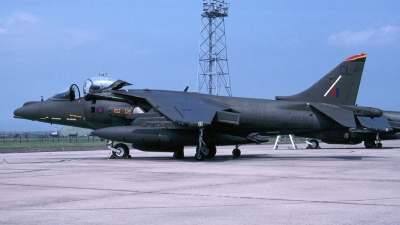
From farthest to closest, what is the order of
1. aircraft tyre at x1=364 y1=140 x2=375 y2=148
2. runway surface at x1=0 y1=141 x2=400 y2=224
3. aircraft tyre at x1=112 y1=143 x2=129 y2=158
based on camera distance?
aircraft tyre at x1=364 y1=140 x2=375 y2=148 < aircraft tyre at x1=112 y1=143 x2=129 y2=158 < runway surface at x1=0 y1=141 x2=400 y2=224

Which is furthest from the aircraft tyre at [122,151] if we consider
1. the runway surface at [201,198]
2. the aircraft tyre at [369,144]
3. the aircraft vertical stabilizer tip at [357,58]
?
the aircraft tyre at [369,144]

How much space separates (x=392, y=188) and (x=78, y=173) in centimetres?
832

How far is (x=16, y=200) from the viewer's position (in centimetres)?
898

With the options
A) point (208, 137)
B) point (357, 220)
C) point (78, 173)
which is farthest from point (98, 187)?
point (208, 137)

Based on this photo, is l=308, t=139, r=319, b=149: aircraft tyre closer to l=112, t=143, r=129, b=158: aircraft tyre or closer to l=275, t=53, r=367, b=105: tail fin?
l=275, t=53, r=367, b=105: tail fin

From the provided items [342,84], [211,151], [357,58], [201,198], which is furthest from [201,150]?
[201,198]

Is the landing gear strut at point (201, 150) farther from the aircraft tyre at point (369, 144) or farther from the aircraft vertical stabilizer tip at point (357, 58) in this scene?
the aircraft tyre at point (369, 144)

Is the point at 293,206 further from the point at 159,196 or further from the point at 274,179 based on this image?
the point at 274,179

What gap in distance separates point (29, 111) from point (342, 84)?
1371 centimetres

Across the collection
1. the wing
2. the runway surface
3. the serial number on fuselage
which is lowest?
the runway surface

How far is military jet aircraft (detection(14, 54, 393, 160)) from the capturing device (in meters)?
20.5

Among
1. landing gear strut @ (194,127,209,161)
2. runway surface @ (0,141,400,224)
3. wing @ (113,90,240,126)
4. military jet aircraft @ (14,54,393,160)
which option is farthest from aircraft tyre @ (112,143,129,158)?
runway surface @ (0,141,400,224)

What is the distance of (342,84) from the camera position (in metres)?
21.6

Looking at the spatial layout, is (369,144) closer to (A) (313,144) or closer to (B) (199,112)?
(A) (313,144)
